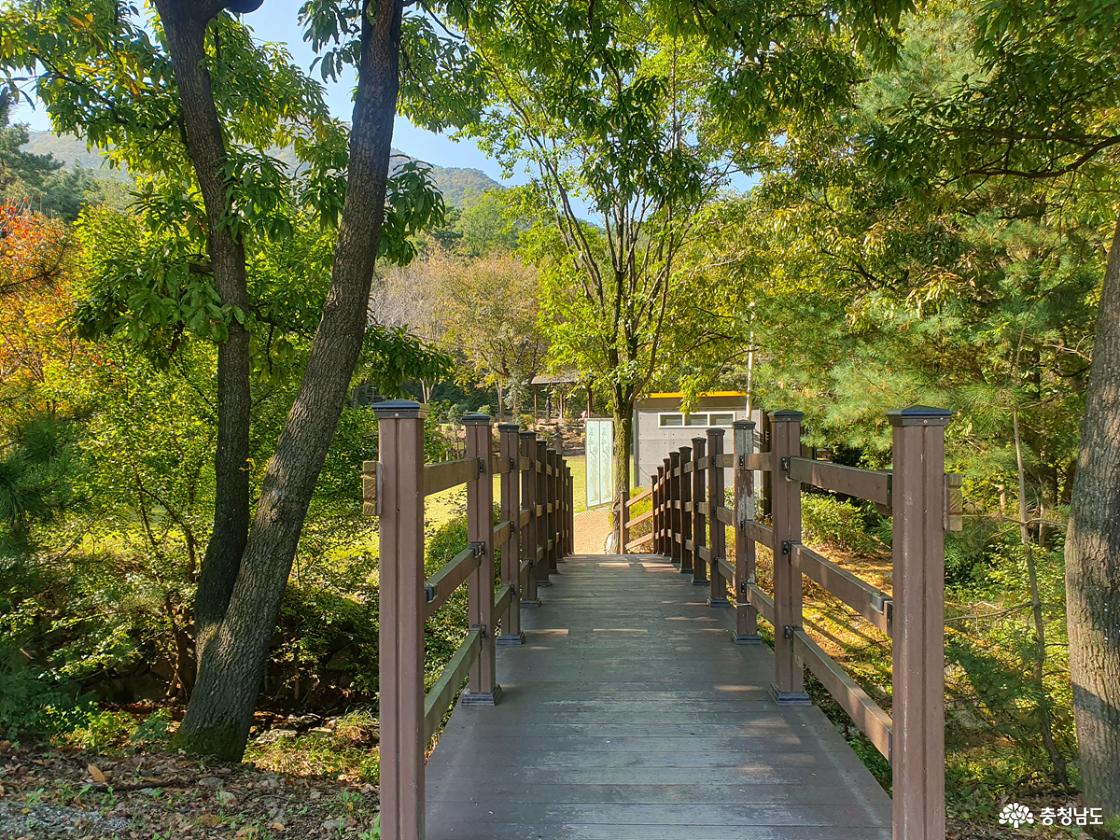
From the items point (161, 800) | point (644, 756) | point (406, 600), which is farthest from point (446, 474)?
point (161, 800)

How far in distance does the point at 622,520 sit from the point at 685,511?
4883mm

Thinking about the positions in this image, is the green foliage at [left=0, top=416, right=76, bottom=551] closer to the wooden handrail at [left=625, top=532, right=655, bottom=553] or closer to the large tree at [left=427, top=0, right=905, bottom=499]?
the large tree at [left=427, top=0, right=905, bottom=499]

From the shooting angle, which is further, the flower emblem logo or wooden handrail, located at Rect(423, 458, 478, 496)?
the flower emblem logo

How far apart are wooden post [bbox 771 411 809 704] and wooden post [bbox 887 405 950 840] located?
1318mm

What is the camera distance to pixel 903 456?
235 centimetres

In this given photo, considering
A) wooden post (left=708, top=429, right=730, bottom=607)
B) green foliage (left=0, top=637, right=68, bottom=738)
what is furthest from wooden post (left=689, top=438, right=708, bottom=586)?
green foliage (left=0, top=637, right=68, bottom=738)

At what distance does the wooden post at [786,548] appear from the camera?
146 inches

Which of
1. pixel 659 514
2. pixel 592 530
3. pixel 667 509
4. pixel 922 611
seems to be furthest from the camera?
pixel 592 530

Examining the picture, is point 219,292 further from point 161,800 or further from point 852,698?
point 852,698

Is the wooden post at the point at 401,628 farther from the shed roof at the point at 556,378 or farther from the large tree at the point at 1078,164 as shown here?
the shed roof at the point at 556,378

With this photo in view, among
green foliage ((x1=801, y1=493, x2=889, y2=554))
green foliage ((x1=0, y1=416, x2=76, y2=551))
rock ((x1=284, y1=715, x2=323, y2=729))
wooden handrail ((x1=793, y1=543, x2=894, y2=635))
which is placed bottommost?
rock ((x1=284, y1=715, x2=323, y2=729))

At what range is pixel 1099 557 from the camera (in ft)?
14.0

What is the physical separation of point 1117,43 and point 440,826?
5.62m

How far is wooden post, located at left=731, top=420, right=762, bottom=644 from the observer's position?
4.62 m
